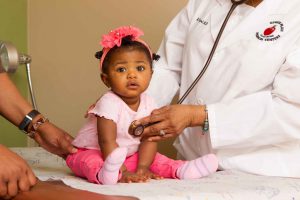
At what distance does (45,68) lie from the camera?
2578 mm

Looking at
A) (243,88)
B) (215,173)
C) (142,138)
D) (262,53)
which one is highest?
(262,53)

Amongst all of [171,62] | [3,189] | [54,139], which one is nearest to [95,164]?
[54,139]

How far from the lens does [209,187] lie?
1107 millimetres

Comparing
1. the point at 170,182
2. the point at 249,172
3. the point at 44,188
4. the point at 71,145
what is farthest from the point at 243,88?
the point at 44,188

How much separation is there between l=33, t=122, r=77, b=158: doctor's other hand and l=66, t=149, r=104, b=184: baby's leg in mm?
45

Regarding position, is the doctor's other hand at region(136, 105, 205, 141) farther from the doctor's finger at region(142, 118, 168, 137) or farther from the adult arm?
the adult arm

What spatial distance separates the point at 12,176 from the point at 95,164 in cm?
33

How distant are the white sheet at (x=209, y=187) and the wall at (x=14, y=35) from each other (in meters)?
1.19

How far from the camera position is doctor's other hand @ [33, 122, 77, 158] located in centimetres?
143

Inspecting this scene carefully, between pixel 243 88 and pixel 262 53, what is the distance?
120mm

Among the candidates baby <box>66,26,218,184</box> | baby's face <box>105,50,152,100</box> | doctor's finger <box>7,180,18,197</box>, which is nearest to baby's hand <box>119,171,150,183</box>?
baby <box>66,26,218,184</box>

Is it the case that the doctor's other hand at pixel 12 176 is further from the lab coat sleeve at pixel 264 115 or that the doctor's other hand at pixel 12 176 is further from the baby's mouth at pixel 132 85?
the lab coat sleeve at pixel 264 115

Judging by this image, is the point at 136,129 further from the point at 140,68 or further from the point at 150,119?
the point at 140,68

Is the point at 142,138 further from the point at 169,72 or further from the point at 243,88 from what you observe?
the point at 169,72
